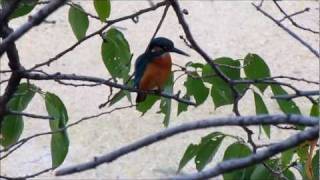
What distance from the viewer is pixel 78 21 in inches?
37.0

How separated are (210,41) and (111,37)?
2671 millimetres

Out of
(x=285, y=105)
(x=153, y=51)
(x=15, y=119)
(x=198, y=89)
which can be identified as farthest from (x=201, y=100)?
(x=153, y=51)

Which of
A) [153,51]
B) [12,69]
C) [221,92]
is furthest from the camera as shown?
[153,51]

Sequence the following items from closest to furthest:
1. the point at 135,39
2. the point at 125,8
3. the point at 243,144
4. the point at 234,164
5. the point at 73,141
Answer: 1. the point at 234,164
2. the point at 243,144
3. the point at 73,141
4. the point at 135,39
5. the point at 125,8

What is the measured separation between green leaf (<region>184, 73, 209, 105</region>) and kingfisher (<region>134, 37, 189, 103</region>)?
0.31 meters

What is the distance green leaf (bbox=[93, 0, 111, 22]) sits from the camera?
92cm

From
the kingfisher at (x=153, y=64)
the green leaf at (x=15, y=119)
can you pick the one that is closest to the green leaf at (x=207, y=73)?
the green leaf at (x=15, y=119)

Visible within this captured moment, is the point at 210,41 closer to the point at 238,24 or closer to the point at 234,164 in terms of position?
the point at 238,24

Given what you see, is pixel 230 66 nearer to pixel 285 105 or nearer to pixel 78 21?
pixel 285 105

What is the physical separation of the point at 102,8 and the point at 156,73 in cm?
40

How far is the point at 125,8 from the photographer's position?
3863 millimetres

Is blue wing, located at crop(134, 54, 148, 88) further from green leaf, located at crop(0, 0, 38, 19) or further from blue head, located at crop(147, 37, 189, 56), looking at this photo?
green leaf, located at crop(0, 0, 38, 19)

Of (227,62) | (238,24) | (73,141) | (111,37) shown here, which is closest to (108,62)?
(111,37)

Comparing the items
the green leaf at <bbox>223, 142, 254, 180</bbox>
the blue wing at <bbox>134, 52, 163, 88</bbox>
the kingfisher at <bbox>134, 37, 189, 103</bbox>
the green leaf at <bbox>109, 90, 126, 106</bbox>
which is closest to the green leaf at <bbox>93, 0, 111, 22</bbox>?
the green leaf at <bbox>109, 90, 126, 106</bbox>
